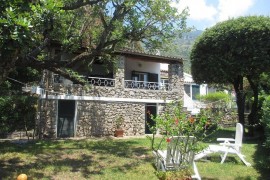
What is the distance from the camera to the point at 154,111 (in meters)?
21.5

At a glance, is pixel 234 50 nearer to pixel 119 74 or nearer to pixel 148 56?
pixel 148 56

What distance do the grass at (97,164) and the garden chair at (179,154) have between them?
0.61m

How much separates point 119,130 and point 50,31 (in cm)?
948

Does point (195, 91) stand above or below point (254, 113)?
above

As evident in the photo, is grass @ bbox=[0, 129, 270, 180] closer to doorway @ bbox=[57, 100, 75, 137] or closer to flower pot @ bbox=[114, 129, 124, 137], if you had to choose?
doorway @ bbox=[57, 100, 75, 137]

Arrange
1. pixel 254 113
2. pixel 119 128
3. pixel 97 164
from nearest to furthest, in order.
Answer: pixel 97 164, pixel 254 113, pixel 119 128

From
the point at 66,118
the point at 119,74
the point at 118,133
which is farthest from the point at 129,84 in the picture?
the point at 66,118

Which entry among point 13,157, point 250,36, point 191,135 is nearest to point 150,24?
point 250,36

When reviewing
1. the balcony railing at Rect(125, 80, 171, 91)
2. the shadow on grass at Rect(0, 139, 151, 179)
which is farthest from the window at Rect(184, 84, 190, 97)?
the shadow on grass at Rect(0, 139, 151, 179)

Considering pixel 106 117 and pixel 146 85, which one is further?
pixel 146 85

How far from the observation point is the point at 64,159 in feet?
34.4

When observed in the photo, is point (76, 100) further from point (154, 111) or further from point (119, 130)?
point (154, 111)

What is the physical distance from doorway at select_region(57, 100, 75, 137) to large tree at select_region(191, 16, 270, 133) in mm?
8127

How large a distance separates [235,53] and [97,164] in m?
10.4
